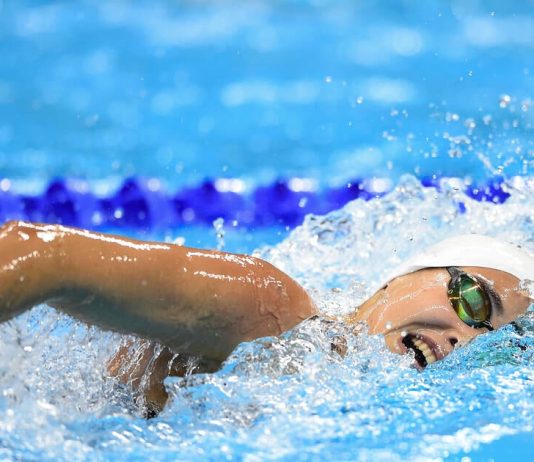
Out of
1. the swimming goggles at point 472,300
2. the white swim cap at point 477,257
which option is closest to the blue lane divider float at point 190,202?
the white swim cap at point 477,257

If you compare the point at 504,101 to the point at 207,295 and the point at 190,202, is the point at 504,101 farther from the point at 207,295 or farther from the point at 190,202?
the point at 207,295

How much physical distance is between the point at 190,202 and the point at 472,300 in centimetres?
156

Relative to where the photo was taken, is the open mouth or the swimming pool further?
the swimming pool

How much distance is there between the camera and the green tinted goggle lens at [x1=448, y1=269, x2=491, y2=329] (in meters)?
1.55

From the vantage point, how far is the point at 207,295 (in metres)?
1.23

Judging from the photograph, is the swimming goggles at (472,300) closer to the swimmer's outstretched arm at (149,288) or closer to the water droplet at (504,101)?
the swimmer's outstretched arm at (149,288)

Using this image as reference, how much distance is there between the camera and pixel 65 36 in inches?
135

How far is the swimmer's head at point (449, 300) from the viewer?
1540mm

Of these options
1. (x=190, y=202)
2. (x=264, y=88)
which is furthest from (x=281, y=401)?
(x=264, y=88)

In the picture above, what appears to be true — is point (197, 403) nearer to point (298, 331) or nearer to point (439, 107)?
point (298, 331)

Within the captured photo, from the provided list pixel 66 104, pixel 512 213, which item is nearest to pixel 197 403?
pixel 512 213

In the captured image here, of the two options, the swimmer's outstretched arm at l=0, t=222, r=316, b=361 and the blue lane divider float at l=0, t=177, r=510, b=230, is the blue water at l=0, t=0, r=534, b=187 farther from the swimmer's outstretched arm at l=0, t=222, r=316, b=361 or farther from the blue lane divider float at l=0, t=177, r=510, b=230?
the swimmer's outstretched arm at l=0, t=222, r=316, b=361

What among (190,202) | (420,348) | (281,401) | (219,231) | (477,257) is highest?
(190,202)

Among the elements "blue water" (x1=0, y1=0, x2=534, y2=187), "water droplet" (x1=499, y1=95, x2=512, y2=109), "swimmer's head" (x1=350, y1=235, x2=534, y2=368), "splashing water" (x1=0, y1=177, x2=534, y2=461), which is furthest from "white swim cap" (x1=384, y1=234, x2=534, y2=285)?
"water droplet" (x1=499, y1=95, x2=512, y2=109)
